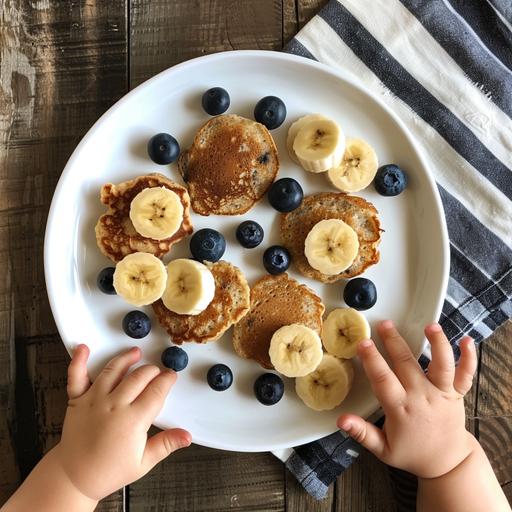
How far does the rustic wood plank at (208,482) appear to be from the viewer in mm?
1548

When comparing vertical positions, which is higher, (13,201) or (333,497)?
(13,201)

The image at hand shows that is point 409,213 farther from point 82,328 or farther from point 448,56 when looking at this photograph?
point 82,328

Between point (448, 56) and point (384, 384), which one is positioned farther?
point (448, 56)

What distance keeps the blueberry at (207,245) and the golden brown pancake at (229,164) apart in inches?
2.2

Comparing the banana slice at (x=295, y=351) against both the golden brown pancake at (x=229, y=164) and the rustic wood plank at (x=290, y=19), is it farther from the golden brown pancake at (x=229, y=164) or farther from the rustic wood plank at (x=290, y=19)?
the rustic wood plank at (x=290, y=19)

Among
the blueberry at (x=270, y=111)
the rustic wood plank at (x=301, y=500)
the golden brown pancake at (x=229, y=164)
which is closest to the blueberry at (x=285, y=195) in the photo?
the golden brown pancake at (x=229, y=164)

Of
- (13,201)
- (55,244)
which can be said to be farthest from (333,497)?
(13,201)

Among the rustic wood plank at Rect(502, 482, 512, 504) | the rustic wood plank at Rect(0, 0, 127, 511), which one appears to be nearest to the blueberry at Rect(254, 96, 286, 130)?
the rustic wood plank at Rect(0, 0, 127, 511)

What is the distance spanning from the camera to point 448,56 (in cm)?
152

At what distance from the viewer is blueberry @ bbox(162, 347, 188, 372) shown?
145cm

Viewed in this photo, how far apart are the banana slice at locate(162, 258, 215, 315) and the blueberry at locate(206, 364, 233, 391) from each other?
5.5 inches

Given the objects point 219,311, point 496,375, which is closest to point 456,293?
point 496,375

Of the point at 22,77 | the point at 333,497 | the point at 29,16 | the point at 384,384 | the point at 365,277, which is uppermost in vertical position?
the point at 29,16

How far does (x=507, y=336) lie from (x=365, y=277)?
1.30 feet
